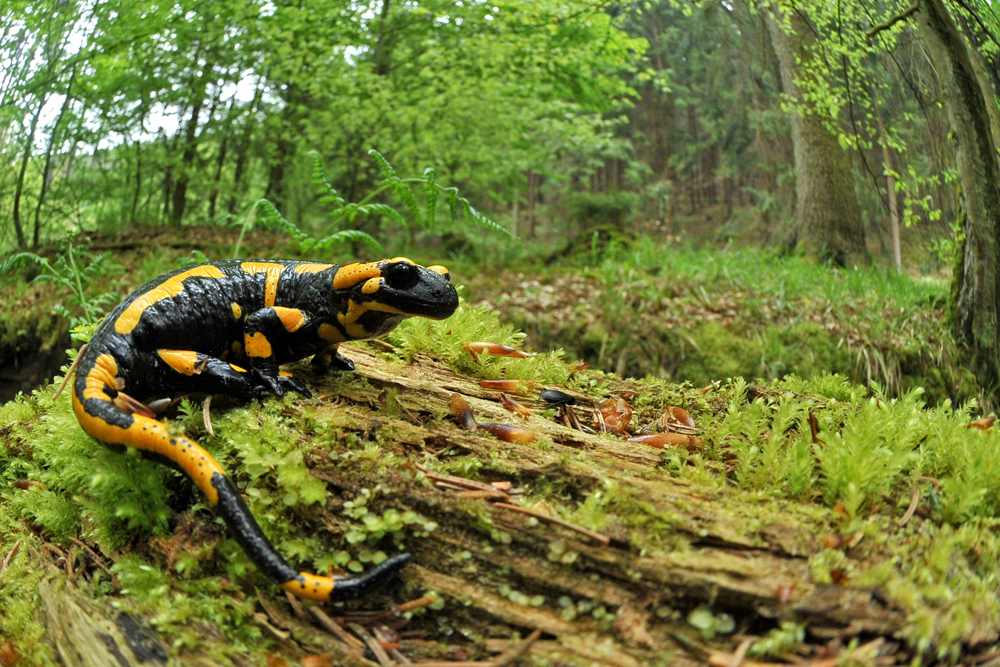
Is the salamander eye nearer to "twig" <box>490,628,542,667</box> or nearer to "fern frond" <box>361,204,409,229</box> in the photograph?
"twig" <box>490,628,542,667</box>

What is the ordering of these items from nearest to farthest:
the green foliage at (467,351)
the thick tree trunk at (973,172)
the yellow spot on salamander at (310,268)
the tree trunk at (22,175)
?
the yellow spot on salamander at (310,268), the green foliage at (467,351), the thick tree trunk at (973,172), the tree trunk at (22,175)

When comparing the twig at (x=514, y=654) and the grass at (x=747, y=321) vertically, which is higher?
the grass at (x=747, y=321)

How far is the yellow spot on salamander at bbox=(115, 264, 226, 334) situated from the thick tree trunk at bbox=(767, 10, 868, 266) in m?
4.97

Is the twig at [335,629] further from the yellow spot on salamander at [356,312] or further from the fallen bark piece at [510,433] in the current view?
the yellow spot on salamander at [356,312]

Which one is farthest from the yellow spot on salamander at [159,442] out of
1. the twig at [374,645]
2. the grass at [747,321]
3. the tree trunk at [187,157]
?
the tree trunk at [187,157]

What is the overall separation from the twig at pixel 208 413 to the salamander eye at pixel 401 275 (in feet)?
2.99

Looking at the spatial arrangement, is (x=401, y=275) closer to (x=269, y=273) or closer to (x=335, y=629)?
(x=269, y=273)

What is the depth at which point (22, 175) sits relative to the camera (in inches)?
239

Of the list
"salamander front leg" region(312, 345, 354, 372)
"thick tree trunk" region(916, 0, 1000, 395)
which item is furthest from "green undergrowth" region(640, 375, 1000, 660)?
"thick tree trunk" region(916, 0, 1000, 395)

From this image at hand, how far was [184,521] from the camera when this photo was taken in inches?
81.9

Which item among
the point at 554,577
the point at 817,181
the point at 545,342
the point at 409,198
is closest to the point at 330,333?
the point at 554,577

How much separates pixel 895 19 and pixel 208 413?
467 centimetres

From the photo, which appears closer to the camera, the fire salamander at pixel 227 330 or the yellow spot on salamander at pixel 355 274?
the fire salamander at pixel 227 330

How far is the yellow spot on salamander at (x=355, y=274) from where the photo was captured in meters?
2.59
